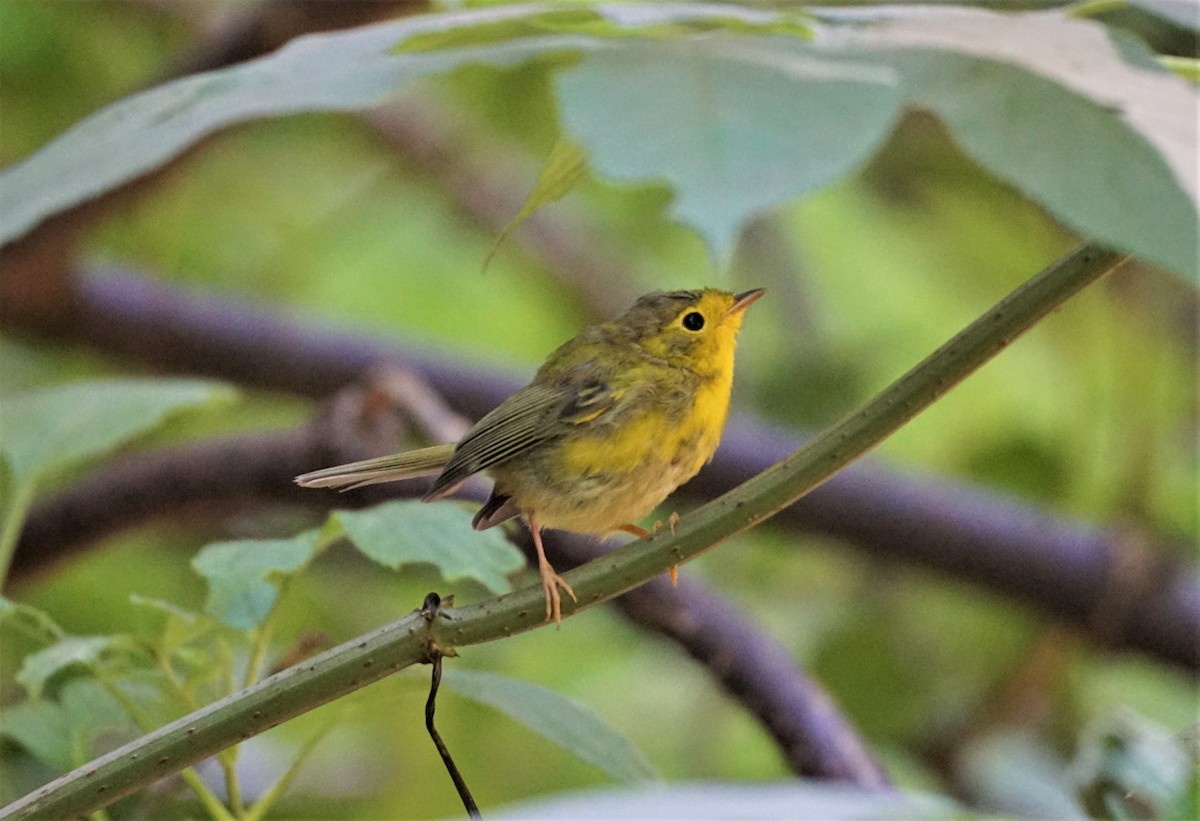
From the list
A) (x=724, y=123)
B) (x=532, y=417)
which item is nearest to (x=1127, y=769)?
(x=724, y=123)

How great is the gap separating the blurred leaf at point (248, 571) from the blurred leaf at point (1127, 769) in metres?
0.68

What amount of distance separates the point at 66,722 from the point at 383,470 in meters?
0.44

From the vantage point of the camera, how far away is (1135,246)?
1.91 ft

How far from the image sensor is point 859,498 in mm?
2828

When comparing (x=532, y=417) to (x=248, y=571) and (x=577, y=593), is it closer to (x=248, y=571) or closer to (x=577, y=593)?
(x=248, y=571)

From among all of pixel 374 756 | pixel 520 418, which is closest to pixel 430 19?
pixel 520 418

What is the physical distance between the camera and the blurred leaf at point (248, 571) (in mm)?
1081

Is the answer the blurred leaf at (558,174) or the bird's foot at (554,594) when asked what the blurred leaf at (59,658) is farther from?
the blurred leaf at (558,174)

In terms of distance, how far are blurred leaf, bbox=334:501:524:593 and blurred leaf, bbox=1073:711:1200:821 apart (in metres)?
0.51

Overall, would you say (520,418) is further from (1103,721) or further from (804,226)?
(804,226)

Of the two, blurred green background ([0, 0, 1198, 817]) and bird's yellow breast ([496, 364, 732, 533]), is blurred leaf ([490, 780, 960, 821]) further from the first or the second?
blurred green background ([0, 0, 1198, 817])

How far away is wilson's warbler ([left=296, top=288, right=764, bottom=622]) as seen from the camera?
1.62 metres

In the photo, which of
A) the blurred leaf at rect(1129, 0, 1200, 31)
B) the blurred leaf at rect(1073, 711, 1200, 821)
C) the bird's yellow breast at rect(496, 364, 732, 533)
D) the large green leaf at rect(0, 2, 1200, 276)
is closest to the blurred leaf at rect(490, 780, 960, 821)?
the large green leaf at rect(0, 2, 1200, 276)

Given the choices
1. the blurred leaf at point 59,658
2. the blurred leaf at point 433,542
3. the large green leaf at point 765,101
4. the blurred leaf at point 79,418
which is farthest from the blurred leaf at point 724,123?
the blurred leaf at point 79,418
